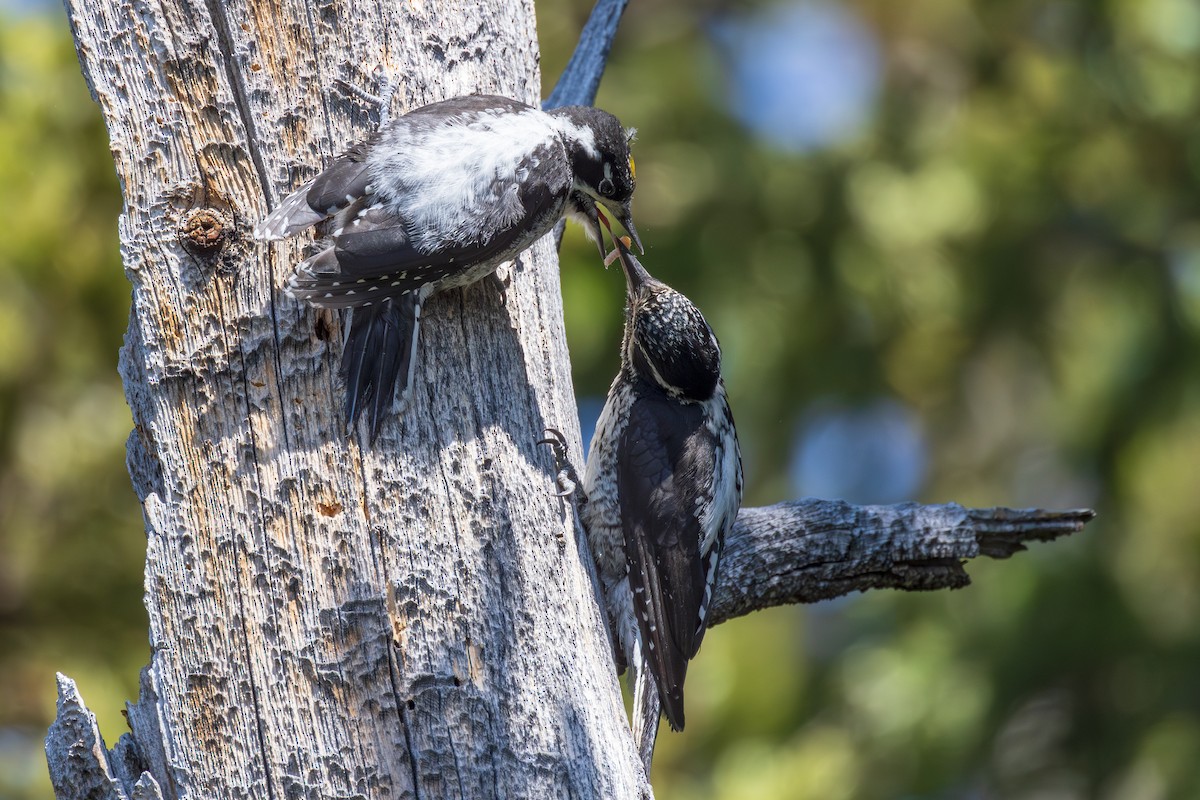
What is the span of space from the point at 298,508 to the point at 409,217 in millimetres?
670

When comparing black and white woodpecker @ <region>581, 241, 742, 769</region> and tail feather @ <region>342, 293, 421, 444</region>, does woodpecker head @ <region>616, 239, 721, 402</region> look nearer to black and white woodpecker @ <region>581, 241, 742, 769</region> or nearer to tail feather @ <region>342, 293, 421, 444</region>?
black and white woodpecker @ <region>581, 241, 742, 769</region>

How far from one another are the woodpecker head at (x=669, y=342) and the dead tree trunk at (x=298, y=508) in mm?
963

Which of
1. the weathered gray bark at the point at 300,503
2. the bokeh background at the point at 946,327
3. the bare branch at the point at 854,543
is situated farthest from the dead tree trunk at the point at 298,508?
the bokeh background at the point at 946,327

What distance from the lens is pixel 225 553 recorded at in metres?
2.22

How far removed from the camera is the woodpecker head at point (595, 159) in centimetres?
300

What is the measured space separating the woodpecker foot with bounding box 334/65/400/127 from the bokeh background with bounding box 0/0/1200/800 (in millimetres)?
2629

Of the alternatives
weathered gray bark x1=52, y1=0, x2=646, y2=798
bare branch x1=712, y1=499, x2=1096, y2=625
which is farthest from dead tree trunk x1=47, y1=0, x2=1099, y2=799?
bare branch x1=712, y1=499, x2=1096, y2=625

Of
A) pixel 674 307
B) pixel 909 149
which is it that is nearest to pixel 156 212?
→ pixel 674 307

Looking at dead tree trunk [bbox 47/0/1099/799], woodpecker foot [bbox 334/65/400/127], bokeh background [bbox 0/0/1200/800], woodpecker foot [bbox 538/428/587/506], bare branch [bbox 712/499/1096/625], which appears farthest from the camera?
bokeh background [bbox 0/0/1200/800]

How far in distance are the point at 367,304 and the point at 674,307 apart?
4.39 ft

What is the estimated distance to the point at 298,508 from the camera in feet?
7.33

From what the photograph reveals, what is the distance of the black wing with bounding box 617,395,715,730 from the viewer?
3.15 metres

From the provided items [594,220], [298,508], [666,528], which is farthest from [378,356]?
[666,528]

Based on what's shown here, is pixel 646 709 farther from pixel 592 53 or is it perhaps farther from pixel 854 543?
pixel 592 53
